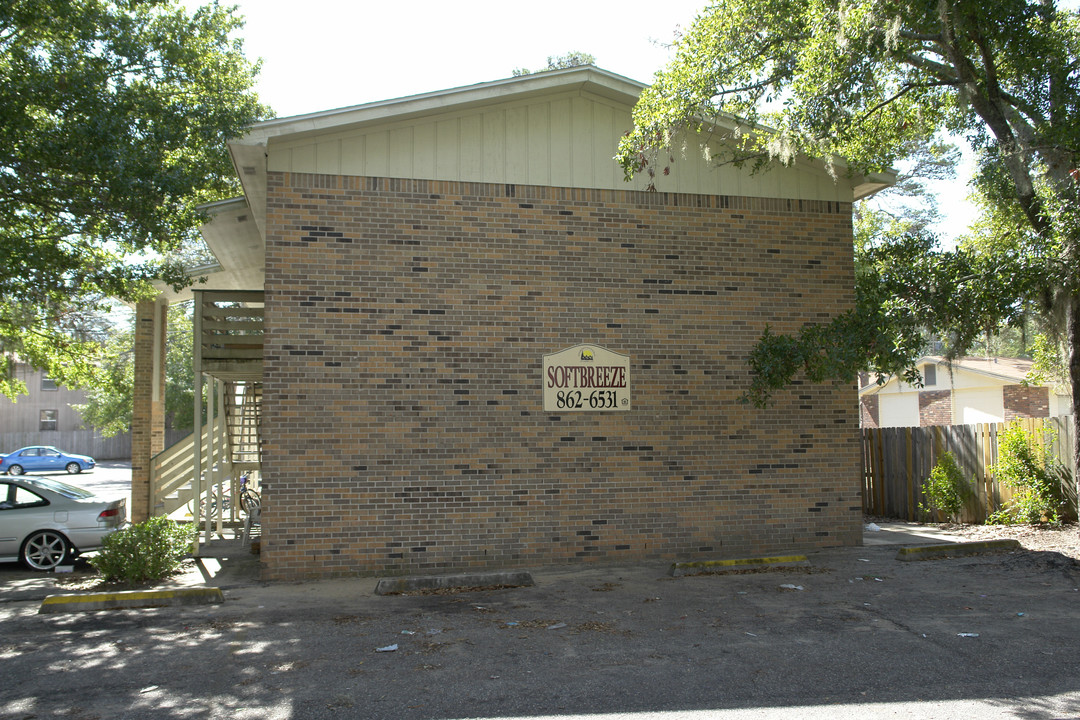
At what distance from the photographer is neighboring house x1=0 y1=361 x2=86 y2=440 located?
4919 cm

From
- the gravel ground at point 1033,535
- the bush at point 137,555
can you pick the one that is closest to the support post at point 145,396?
the bush at point 137,555

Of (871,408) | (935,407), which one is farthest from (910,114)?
(871,408)

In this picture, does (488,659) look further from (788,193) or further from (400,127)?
(788,193)

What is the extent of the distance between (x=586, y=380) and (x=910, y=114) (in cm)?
637

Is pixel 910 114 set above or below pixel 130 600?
above

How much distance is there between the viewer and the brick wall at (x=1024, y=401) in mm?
27834

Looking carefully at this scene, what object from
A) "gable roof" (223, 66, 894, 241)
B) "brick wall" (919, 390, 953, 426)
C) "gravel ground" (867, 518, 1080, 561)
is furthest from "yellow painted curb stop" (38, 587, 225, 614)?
"brick wall" (919, 390, 953, 426)

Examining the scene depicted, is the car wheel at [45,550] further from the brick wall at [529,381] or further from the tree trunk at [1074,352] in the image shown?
the tree trunk at [1074,352]

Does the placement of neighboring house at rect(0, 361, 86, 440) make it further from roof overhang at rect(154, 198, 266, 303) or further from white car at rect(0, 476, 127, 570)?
white car at rect(0, 476, 127, 570)

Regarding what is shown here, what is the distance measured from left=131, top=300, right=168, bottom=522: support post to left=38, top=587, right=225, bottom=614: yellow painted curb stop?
17.9ft

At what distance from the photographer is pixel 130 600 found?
8.31 metres

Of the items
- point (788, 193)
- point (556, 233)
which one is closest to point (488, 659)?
point (556, 233)

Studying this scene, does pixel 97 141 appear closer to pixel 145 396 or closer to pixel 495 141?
pixel 145 396

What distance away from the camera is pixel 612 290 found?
1058 cm
